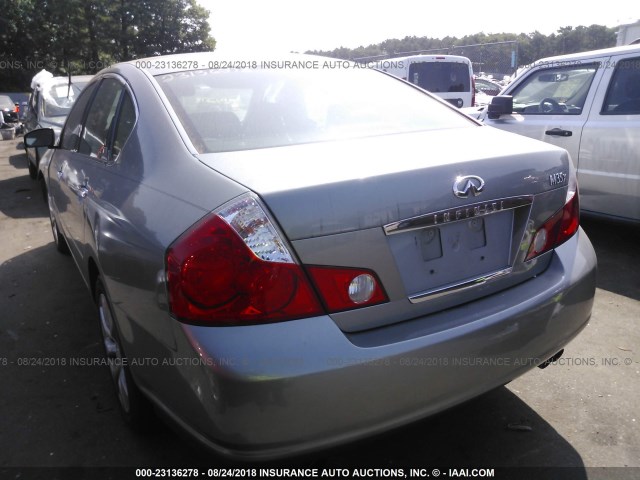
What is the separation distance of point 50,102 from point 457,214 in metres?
9.07

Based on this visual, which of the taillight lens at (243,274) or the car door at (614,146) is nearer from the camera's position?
the taillight lens at (243,274)

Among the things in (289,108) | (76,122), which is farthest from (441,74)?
(289,108)

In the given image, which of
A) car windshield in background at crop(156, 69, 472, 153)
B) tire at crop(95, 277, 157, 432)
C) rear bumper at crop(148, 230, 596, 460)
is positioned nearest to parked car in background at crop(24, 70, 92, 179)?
tire at crop(95, 277, 157, 432)

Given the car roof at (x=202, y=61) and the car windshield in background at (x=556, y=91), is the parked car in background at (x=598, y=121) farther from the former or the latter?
the car roof at (x=202, y=61)

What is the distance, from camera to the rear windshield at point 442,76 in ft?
40.0

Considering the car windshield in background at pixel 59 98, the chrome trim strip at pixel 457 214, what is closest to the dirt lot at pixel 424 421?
the chrome trim strip at pixel 457 214

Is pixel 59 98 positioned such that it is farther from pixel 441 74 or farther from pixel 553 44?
pixel 553 44

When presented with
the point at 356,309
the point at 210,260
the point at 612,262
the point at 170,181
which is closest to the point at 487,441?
the point at 356,309

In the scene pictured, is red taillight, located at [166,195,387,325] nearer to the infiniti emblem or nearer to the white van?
the infiniti emblem

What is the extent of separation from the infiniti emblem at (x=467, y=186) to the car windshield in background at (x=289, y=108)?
1.95 ft

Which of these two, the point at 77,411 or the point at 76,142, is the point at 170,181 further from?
the point at 76,142

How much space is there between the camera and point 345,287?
5.71ft

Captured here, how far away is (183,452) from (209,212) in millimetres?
1284

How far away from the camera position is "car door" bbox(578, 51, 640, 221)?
4617mm
